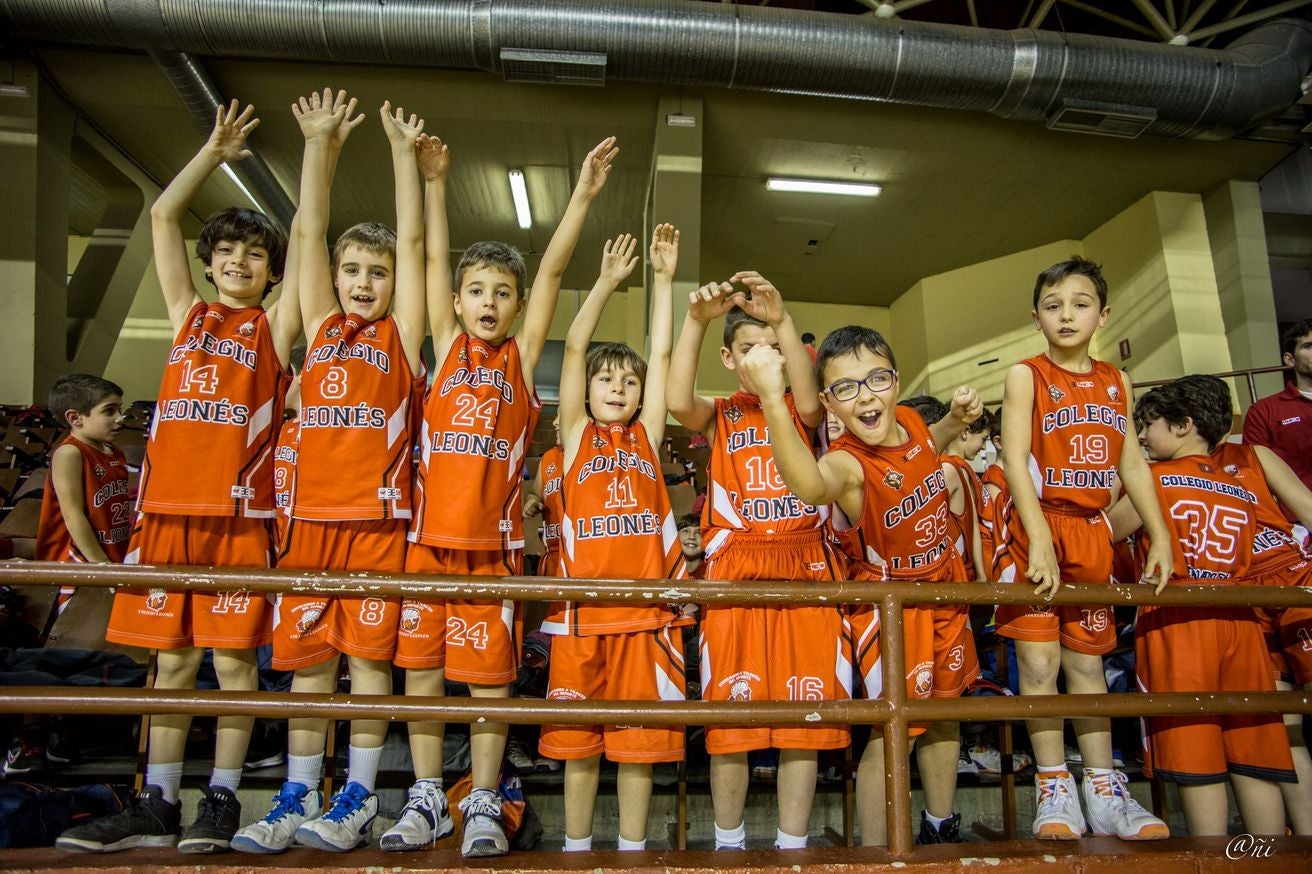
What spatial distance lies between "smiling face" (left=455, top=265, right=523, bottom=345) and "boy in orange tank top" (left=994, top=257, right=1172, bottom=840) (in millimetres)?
1810

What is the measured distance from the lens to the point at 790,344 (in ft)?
8.55

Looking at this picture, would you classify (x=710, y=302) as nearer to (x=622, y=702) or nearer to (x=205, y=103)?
(x=622, y=702)

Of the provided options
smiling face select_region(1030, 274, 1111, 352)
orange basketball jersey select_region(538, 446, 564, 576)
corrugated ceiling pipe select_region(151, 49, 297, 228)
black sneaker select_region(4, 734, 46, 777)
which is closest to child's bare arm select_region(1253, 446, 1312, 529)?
smiling face select_region(1030, 274, 1111, 352)

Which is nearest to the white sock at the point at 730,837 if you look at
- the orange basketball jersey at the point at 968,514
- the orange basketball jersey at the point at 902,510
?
the orange basketball jersey at the point at 902,510

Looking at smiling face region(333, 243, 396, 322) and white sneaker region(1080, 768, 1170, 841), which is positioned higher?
smiling face region(333, 243, 396, 322)

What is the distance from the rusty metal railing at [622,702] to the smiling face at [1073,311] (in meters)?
1.06

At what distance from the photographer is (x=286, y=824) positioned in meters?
2.07

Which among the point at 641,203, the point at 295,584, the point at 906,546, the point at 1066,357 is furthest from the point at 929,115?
the point at 295,584

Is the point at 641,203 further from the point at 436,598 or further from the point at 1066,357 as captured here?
the point at 436,598

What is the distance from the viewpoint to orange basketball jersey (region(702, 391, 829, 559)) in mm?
2562

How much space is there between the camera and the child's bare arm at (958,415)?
2.74m

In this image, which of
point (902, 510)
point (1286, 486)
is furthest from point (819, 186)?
point (902, 510)

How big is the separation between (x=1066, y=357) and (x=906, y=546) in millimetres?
1023

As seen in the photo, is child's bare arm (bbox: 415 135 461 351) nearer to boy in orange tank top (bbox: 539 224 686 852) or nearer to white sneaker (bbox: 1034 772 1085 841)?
boy in orange tank top (bbox: 539 224 686 852)
